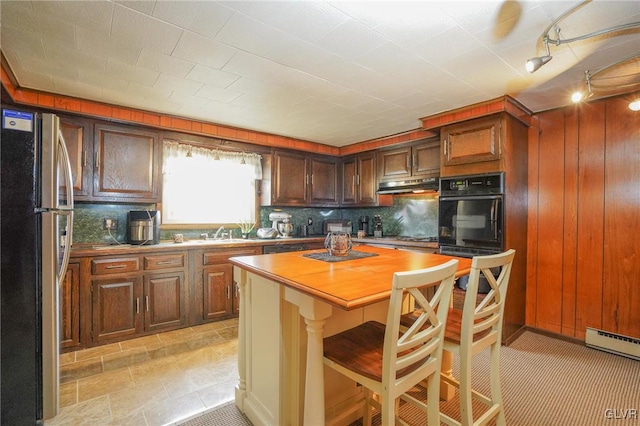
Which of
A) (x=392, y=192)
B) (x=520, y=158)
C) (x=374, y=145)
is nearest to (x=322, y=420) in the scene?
(x=520, y=158)

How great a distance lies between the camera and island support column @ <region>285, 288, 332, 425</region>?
1.30 m

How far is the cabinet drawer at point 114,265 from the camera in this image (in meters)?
2.72

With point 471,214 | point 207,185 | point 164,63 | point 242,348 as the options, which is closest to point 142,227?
point 207,185

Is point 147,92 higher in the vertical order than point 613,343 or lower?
higher

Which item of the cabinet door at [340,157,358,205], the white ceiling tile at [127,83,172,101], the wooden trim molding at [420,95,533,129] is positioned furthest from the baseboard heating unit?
the white ceiling tile at [127,83,172,101]

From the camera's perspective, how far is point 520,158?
2.99 metres

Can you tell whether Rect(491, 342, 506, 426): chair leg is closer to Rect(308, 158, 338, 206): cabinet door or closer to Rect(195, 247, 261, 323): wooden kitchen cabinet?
Rect(195, 247, 261, 323): wooden kitchen cabinet

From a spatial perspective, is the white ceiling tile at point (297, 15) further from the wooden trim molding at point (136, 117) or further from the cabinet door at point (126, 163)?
the cabinet door at point (126, 163)

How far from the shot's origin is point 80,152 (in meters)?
2.85

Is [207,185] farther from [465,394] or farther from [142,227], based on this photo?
[465,394]

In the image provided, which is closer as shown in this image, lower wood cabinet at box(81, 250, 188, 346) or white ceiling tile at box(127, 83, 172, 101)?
white ceiling tile at box(127, 83, 172, 101)

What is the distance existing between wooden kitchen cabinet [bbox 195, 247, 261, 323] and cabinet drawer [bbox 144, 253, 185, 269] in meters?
0.20

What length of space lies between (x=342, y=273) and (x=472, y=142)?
2197 millimetres

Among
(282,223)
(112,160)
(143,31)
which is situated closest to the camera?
(143,31)
